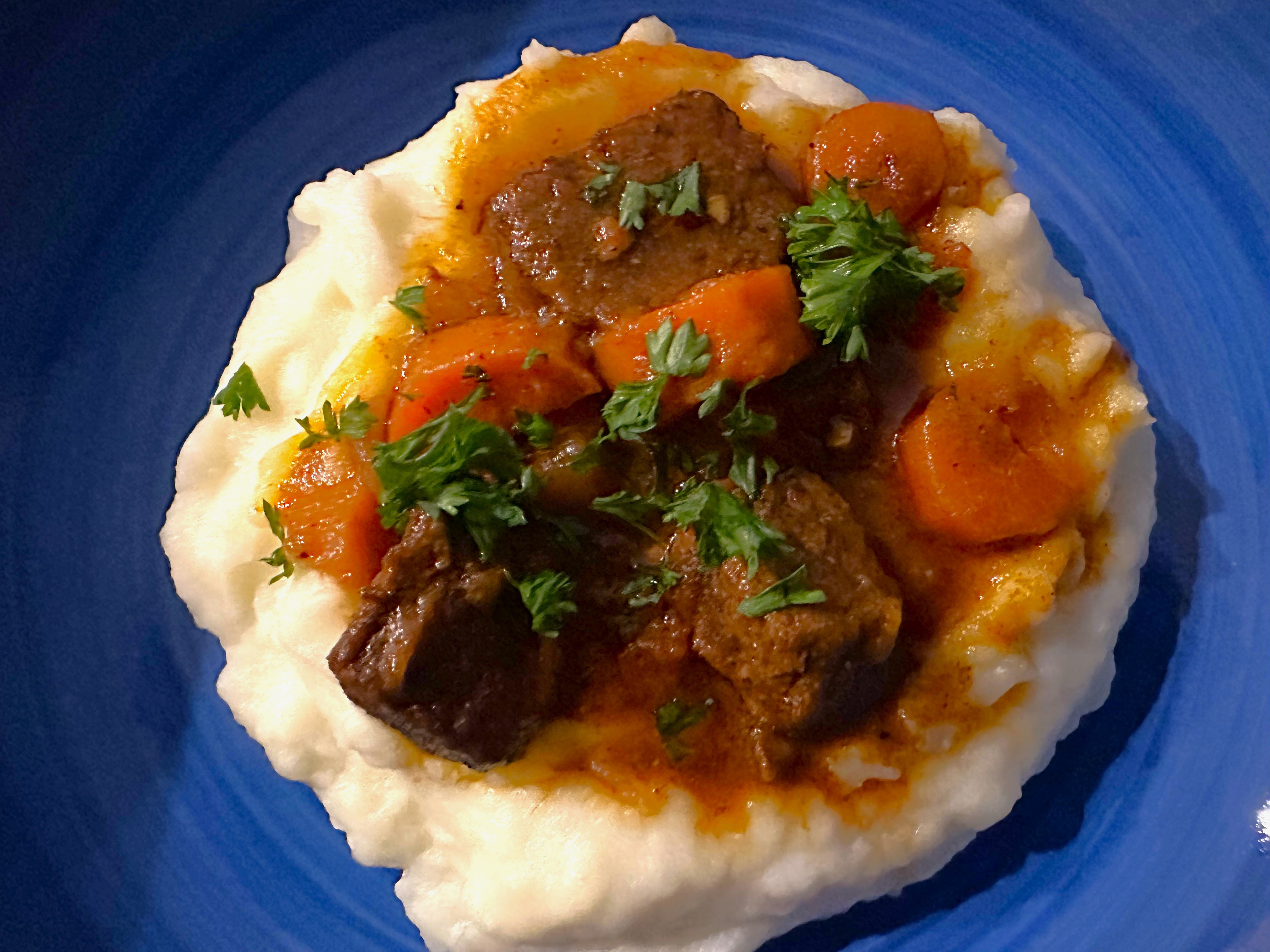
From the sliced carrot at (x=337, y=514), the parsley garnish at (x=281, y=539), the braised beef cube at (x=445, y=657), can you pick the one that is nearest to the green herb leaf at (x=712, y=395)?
the braised beef cube at (x=445, y=657)

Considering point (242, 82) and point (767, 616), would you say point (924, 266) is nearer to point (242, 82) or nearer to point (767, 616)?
point (767, 616)

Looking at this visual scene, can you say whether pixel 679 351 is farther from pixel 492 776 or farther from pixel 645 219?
pixel 492 776

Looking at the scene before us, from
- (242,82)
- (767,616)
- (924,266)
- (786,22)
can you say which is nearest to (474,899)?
(767,616)

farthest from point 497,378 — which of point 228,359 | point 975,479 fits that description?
point 228,359

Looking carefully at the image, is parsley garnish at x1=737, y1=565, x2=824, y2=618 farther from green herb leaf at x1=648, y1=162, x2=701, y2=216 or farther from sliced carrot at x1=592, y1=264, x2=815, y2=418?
green herb leaf at x1=648, y1=162, x2=701, y2=216

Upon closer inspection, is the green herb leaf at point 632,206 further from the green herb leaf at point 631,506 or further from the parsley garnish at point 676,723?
the parsley garnish at point 676,723

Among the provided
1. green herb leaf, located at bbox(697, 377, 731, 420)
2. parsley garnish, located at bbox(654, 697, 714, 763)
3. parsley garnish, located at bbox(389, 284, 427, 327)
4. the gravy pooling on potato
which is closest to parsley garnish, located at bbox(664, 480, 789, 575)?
the gravy pooling on potato
